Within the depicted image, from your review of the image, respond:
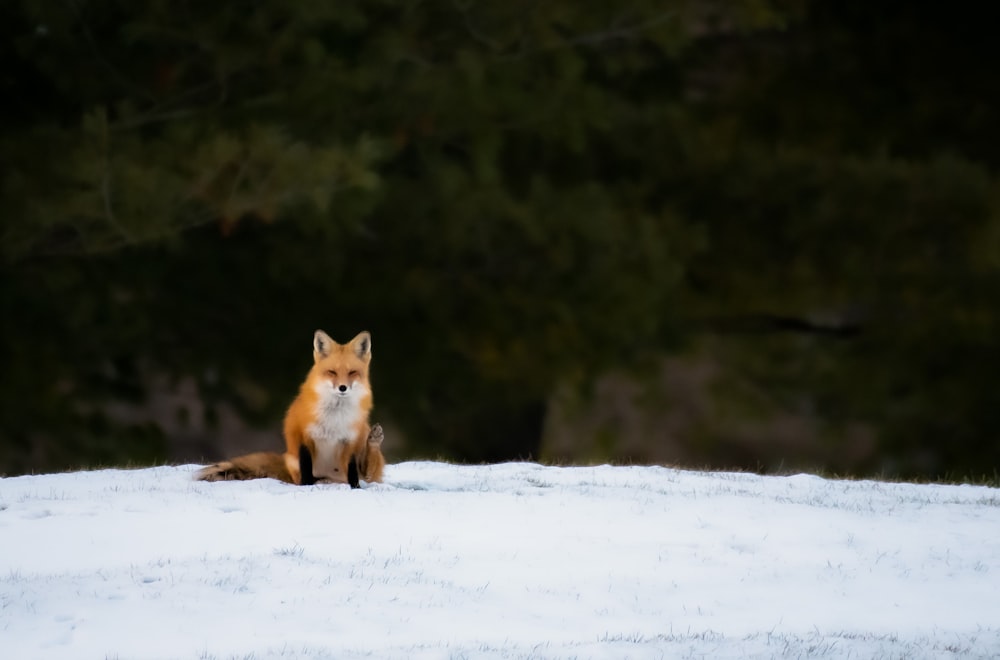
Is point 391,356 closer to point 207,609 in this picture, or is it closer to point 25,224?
point 25,224

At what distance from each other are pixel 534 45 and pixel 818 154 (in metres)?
3.18

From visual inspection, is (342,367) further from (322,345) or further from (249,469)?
(249,469)

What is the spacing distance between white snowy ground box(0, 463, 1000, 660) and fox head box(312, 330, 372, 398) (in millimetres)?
612

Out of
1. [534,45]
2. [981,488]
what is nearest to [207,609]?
[981,488]

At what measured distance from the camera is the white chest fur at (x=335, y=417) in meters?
8.77

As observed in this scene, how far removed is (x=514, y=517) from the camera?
8.67 meters

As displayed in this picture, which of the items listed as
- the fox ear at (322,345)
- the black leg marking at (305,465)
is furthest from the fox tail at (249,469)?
the fox ear at (322,345)

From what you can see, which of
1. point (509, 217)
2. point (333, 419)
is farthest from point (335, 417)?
point (509, 217)

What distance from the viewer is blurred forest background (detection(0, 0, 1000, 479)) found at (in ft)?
46.3

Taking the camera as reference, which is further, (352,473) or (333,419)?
(352,473)

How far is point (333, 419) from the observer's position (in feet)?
28.8

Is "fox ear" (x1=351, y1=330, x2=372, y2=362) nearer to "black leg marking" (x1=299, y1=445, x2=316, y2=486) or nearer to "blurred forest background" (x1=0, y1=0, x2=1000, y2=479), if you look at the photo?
"black leg marking" (x1=299, y1=445, x2=316, y2=486)

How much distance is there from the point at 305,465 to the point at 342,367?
0.67 metres

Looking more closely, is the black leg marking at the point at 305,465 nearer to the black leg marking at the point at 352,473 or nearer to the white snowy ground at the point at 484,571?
the white snowy ground at the point at 484,571
